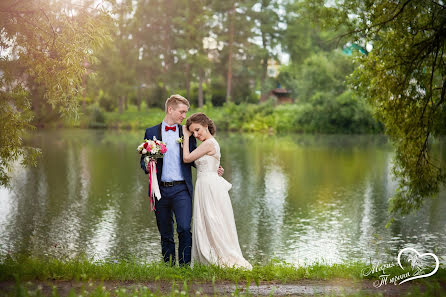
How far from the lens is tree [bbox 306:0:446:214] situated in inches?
366

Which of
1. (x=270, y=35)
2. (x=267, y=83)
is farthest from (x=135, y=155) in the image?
(x=270, y=35)

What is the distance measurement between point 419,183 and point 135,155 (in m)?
20.3

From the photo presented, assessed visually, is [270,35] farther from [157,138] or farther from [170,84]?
[157,138]

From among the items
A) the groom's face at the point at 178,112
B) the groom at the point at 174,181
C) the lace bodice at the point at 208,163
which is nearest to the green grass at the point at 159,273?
the groom at the point at 174,181

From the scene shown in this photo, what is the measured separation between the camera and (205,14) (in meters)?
59.6

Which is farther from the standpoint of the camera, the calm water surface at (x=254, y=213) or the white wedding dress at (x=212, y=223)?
the calm water surface at (x=254, y=213)

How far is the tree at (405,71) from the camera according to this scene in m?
9.30

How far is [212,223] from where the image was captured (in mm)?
6988

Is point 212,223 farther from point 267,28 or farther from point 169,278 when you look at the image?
point 267,28

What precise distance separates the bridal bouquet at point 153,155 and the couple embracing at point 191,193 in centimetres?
10

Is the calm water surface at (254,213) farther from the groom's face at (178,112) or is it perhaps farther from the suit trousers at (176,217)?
the groom's face at (178,112)

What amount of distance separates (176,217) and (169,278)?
0.93m

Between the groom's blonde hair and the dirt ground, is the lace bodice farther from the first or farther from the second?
the dirt ground

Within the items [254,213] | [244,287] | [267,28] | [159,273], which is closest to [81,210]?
[254,213]
